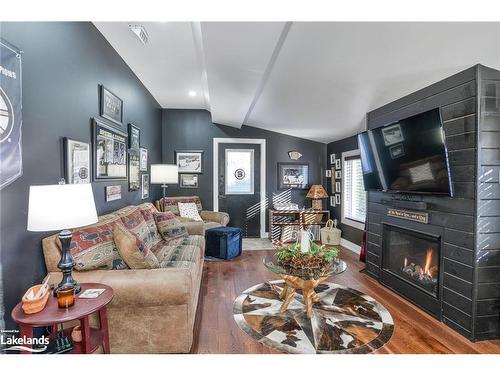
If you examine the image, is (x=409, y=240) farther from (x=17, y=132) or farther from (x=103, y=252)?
(x=17, y=132)

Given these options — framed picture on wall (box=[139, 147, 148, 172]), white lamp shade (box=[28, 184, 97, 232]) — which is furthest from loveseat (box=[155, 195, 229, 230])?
white lamp shade (box=[28, 184, 97, 232])

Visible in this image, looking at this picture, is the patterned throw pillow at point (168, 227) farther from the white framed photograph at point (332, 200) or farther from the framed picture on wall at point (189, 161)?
the white framed photograph at point (332, 200)

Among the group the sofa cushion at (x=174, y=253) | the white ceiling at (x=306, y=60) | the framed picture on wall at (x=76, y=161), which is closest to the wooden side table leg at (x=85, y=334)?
the sofa cushion at (x=174, y=253)

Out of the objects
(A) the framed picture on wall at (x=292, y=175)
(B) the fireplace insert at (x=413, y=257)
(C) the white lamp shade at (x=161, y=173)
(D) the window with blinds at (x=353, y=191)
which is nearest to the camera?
(B) the fireplace insert at (x=413, y=257)

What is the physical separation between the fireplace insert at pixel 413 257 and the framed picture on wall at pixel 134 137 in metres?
3.52

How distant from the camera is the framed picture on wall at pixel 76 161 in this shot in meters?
2.12

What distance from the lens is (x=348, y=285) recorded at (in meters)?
3.22

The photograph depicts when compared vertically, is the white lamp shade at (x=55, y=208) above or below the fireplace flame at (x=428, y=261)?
above

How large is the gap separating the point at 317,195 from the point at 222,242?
2264 millimetres

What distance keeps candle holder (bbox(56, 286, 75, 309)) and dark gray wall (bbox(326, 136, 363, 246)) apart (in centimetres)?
415

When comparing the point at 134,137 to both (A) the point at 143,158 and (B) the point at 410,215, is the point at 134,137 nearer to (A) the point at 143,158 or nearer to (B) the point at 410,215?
(A) the point at 143,158

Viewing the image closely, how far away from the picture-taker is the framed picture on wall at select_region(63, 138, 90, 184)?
6.94ft

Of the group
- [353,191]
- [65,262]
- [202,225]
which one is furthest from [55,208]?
[353,191]

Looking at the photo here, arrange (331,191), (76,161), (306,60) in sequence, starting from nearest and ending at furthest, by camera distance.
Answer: (76,161) < (306,60) < (331,191)
